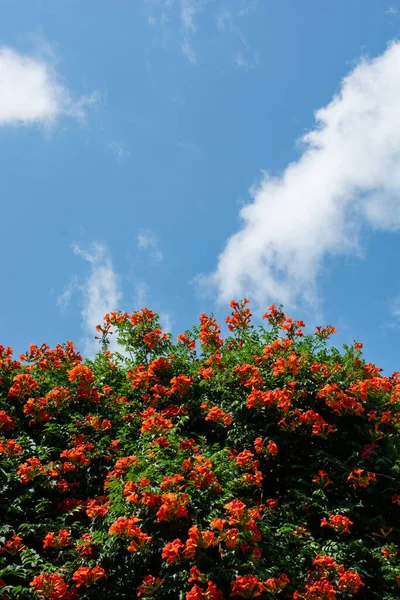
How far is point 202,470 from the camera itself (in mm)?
4625

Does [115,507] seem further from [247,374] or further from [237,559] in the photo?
[247,374]

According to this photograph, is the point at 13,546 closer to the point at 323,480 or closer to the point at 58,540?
the point at 58,540

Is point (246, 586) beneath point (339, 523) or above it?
beneath

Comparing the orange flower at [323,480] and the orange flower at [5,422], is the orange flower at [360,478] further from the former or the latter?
the orange flower at [5,422]

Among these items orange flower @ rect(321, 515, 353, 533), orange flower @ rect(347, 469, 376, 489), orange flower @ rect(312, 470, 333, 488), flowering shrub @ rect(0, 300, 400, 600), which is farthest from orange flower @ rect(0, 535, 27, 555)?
orange flower @ rect(347, 469, 376, 489)

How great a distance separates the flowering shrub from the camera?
4219 millimetres

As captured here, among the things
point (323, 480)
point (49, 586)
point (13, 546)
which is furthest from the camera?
point (323, 480)

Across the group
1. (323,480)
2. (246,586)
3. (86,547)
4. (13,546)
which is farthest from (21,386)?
(246,586)

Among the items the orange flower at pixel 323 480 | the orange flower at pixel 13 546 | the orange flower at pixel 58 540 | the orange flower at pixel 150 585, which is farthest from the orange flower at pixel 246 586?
the orange flower at pixel 13 546

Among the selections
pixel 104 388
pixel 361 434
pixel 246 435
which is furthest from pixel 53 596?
pixel 361 434

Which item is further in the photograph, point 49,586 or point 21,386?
point 21,386

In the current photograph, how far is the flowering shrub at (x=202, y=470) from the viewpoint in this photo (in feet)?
13.8

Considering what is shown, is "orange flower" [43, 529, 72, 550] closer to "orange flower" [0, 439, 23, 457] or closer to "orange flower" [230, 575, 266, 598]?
"orange flower" [0, 439, 23, 457]

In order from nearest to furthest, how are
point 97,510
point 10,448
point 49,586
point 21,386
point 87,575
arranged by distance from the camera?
point 49,586 → point 87,575 → point 97,510 → point 10,448 → point 21,386
